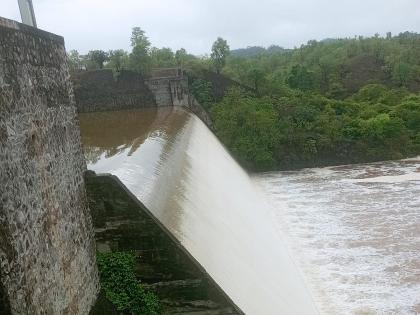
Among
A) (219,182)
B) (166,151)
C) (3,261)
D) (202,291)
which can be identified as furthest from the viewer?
(219,182)

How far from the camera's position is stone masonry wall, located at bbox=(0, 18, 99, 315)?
3.87m

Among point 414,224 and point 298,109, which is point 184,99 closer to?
Result: point 298,109

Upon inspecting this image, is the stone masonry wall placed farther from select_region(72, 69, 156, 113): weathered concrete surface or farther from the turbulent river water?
select_region(72, 69, 156, 113): weathered concrete surface

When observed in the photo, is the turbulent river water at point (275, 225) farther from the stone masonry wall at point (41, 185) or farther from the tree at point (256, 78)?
the tree at point (256, 78)

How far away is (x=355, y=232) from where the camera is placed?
1437 centimetres

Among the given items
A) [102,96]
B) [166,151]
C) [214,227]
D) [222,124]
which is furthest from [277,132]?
[214,227]

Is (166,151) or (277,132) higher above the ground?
(166,151)

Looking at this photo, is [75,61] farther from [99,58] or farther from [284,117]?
[284,117]

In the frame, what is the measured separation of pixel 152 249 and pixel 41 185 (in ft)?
6.76

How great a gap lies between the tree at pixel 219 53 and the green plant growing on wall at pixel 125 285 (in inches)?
1008

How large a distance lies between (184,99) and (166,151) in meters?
14.1

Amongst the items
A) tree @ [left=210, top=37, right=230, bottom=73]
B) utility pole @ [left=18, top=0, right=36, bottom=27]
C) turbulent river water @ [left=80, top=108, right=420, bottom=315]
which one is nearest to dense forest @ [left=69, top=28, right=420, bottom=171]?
tree @ [left=210, top=37, right=230, bottom=73]

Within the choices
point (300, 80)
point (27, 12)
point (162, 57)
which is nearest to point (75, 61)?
point (162, 57)

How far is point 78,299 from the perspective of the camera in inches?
211
